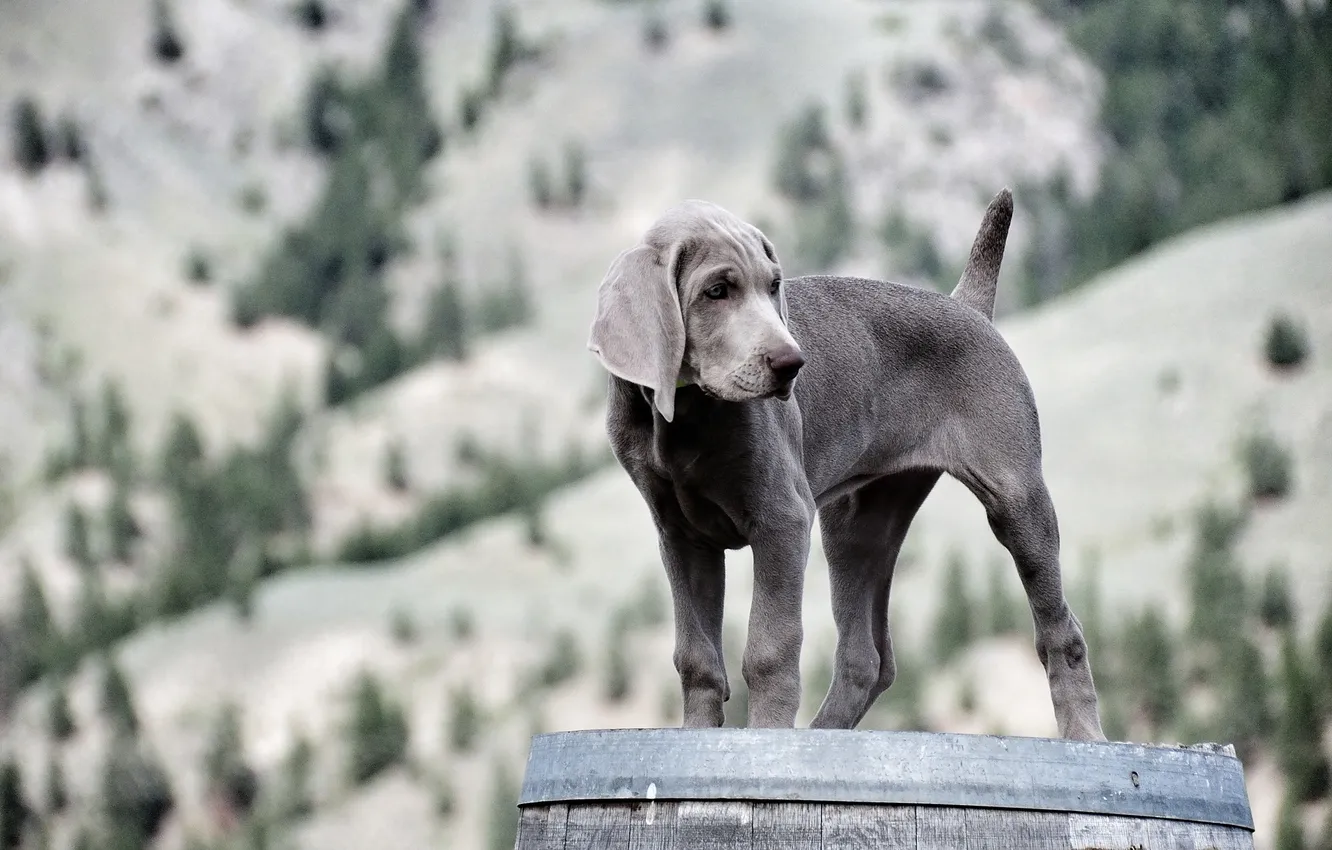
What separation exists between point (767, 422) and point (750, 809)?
1.37 metres

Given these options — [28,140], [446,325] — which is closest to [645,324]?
[446,325]

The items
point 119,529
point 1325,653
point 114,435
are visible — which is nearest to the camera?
point 1325,653

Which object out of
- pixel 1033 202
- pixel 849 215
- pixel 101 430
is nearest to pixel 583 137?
pixel 849 215

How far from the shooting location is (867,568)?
704 cm

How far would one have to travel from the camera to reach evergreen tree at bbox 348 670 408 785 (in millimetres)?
39656

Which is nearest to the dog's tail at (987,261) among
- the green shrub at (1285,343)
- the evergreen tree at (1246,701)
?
the evergreen tree at (1246,701)

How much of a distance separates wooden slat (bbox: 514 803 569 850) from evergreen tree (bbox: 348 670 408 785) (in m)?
34.9

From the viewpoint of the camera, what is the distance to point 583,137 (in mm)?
73438

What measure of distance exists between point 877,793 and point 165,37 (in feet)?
255

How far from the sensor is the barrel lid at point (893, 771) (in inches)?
199

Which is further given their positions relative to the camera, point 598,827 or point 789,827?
point 598,827

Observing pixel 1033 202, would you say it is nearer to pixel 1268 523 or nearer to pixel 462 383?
pixel 462 383

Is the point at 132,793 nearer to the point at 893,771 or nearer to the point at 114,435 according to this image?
the point at 114,435

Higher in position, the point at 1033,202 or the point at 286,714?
the point at 1033,202
